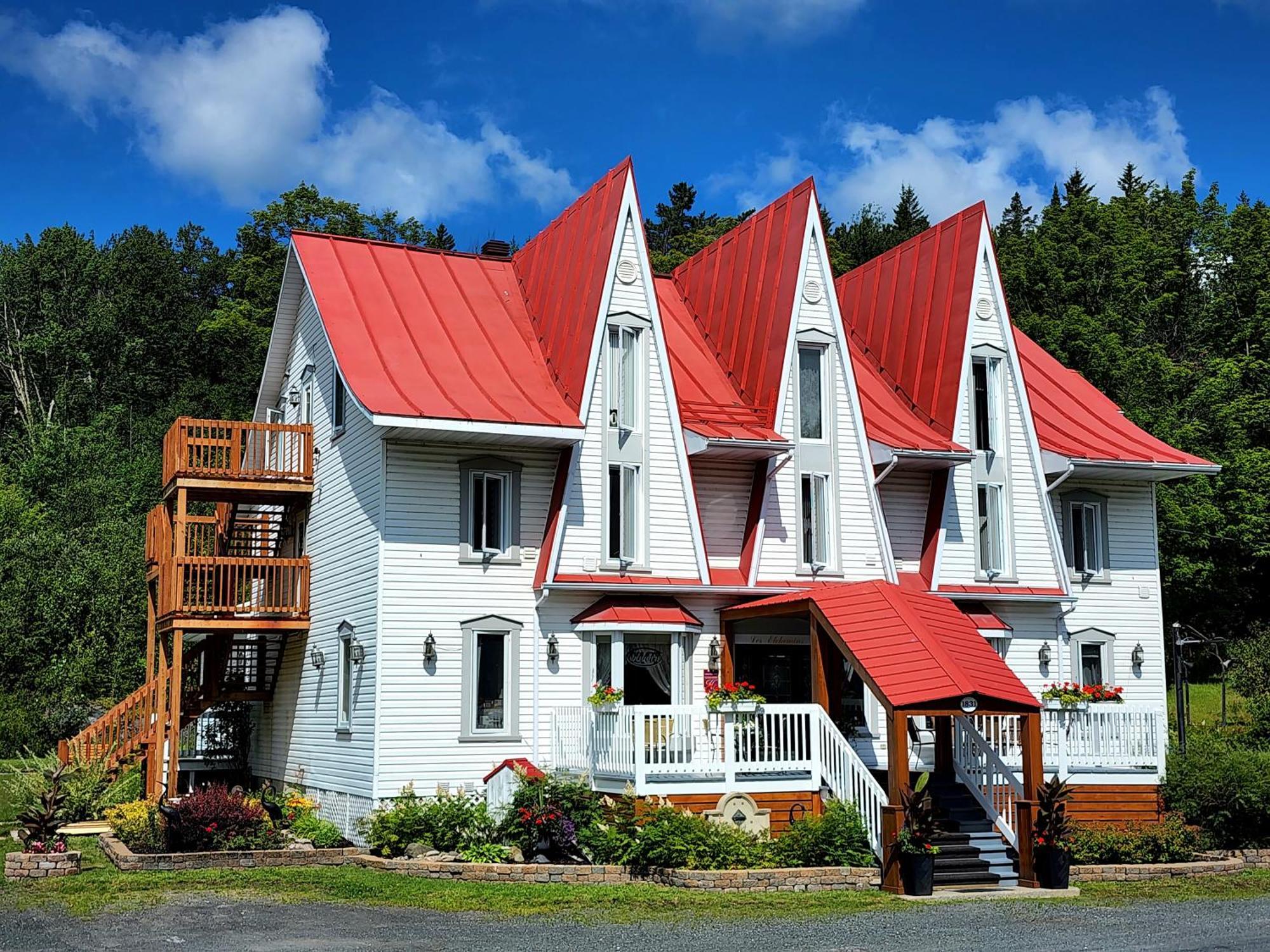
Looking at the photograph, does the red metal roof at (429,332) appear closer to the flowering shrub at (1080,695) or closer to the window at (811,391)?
the window at (811,391)

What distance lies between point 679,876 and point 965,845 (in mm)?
4800

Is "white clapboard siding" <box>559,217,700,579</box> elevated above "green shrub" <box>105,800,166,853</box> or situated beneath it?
elevated above

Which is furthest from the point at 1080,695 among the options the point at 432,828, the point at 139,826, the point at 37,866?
the point at 37,866

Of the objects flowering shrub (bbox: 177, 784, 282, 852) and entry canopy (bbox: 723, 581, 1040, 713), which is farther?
flowering shrub (bbox: 177, 784, 282, 852)

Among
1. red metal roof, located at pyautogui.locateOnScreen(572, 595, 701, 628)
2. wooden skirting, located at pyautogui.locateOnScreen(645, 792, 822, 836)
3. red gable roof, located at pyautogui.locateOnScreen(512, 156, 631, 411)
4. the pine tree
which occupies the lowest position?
wooden skirting, located at pyautogui.locateOnScreen(645, 792, 822, 836)

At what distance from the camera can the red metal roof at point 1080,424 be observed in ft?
93.4

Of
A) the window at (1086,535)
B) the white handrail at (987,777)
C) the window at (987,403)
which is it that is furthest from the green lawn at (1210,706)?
the white handrail at (987,777)

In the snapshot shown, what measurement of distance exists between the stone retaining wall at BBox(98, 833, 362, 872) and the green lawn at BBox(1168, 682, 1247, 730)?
24.8 m

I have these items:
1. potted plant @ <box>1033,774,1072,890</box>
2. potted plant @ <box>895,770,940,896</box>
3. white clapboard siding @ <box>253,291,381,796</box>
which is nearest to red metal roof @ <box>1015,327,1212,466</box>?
potted plant @ <box>1033,774,1072,890</box>

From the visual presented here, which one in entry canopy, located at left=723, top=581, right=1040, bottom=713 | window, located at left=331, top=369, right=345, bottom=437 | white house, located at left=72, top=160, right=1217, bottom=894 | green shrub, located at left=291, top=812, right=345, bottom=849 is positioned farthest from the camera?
window, located at left=331, top=369, right=345, bottom=437

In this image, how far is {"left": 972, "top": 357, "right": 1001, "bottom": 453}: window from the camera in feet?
90.4

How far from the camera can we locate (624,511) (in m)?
24.4

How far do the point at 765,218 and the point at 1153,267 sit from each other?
38.2 metres

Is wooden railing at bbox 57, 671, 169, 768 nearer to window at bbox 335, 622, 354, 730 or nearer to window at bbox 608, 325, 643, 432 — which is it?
window at bbox 335, 622, 354, 730
